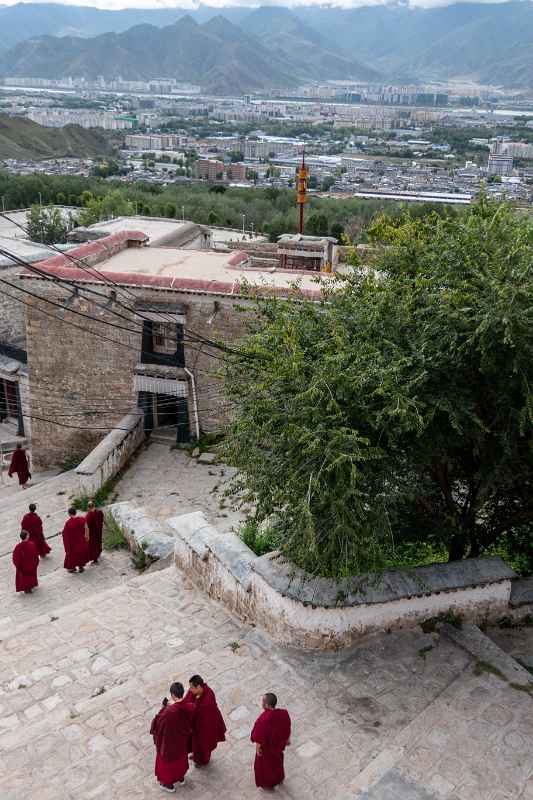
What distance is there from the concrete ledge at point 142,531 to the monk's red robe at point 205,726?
4783 millimetres

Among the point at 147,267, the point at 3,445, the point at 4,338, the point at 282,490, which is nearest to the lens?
the point at 282,490

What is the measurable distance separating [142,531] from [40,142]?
136 meters

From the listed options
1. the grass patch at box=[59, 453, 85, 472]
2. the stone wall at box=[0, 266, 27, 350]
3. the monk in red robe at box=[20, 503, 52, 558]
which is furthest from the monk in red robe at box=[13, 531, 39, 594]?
the stone wall at box=[0, 266, 27, 350]

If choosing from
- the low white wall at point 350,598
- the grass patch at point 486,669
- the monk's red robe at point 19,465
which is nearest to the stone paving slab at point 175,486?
the monk's red robe at point 19,465

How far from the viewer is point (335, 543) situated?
7.29m

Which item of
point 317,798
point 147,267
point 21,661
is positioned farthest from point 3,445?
point 317,798

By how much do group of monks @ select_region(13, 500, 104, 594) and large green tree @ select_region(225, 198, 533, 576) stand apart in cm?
341

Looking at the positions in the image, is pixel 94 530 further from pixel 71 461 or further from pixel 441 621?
pixel 71 461

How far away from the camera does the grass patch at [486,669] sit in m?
7.37

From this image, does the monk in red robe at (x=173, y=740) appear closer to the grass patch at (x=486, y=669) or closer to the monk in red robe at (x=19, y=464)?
the grass patch at (x=486, y=669)

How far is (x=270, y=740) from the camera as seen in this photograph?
6.00 metres

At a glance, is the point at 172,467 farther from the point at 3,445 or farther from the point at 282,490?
the point at 282,490

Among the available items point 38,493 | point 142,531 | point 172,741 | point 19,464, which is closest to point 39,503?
point 38,493

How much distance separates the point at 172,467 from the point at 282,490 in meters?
8.31
